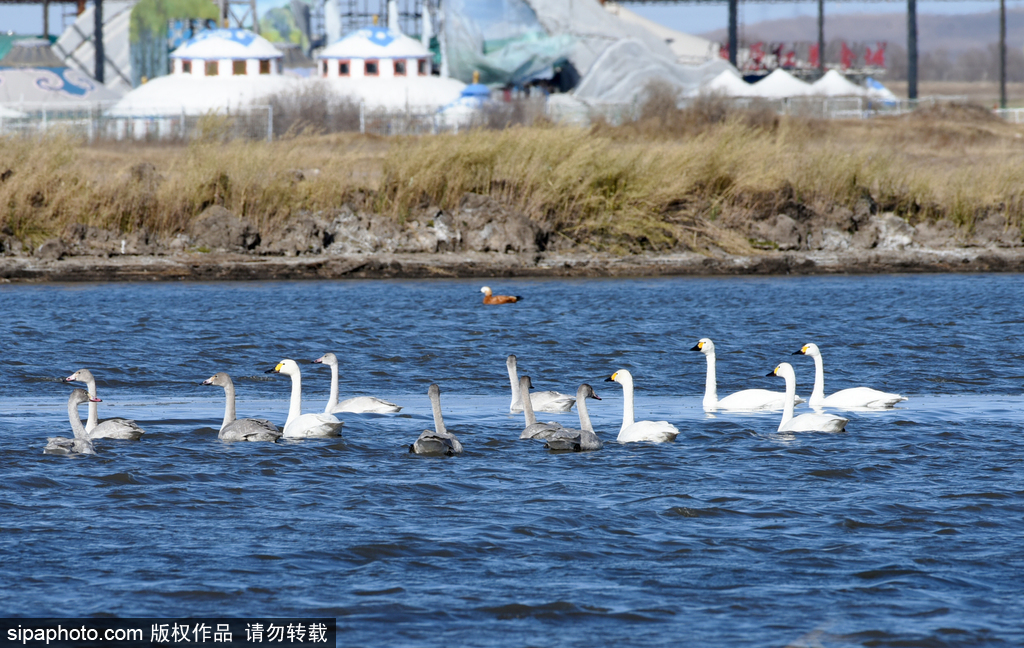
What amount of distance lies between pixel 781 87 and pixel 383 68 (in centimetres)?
2077

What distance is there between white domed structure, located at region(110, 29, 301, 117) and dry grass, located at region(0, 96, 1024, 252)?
34.5 m

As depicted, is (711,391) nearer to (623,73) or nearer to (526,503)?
(526,503)

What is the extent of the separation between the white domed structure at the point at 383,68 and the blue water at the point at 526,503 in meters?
50.0

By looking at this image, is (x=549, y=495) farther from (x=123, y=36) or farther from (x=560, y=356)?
(x=123, y=36)

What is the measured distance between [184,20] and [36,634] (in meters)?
86.0

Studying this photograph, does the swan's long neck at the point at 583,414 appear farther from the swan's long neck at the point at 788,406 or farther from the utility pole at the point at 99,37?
the utility pole at the point at 99,37

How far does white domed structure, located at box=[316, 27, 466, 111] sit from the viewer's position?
66625 mm

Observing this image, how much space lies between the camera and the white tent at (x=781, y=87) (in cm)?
6522

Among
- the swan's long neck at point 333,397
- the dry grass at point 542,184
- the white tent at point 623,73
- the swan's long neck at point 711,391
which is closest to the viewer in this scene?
the swan's long neck at point 333,397

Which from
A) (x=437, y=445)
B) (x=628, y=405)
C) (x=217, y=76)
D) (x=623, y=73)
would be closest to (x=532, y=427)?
(x=628, y=405)

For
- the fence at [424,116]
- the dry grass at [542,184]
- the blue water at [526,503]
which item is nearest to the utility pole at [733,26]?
the fence at [424,116]

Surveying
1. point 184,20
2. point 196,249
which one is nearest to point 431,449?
point 196,249

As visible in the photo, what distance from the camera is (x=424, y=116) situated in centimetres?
5125

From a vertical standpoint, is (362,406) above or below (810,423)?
above
